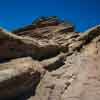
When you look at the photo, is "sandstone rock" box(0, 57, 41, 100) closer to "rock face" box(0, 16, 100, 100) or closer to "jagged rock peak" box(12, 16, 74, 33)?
"rock face" box(0, 16, 100, 100)

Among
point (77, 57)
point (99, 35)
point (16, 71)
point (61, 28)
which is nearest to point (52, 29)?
point (61, 28)

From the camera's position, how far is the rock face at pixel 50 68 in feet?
75.8

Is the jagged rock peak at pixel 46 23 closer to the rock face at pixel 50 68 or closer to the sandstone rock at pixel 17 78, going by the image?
the rock face at pixel 50 68

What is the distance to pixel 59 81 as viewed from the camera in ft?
82.7

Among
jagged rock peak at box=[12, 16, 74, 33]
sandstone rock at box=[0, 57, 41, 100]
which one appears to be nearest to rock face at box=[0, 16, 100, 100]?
sandstone rock at box=[0, 57, 41, 100]

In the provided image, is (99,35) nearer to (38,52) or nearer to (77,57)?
(77,57)

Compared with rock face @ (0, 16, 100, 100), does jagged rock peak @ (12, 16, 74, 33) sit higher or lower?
higher

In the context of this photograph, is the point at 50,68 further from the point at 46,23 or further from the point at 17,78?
the point at 46,23

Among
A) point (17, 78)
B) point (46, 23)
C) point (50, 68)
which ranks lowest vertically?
point (17, 78)

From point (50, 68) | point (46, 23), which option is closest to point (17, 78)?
point (50, 68)

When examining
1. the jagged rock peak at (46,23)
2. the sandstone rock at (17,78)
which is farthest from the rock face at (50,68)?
A: the jagged rock peak at (46,23)

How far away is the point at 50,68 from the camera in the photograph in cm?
2947

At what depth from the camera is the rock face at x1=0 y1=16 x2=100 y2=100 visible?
75.8ft

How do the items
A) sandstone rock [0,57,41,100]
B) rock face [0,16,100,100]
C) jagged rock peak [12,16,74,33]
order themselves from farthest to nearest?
jagged rock peak [12,16,74,33] < sandstone rock [0,57,41,100] < rock face [0,16,100,100]
